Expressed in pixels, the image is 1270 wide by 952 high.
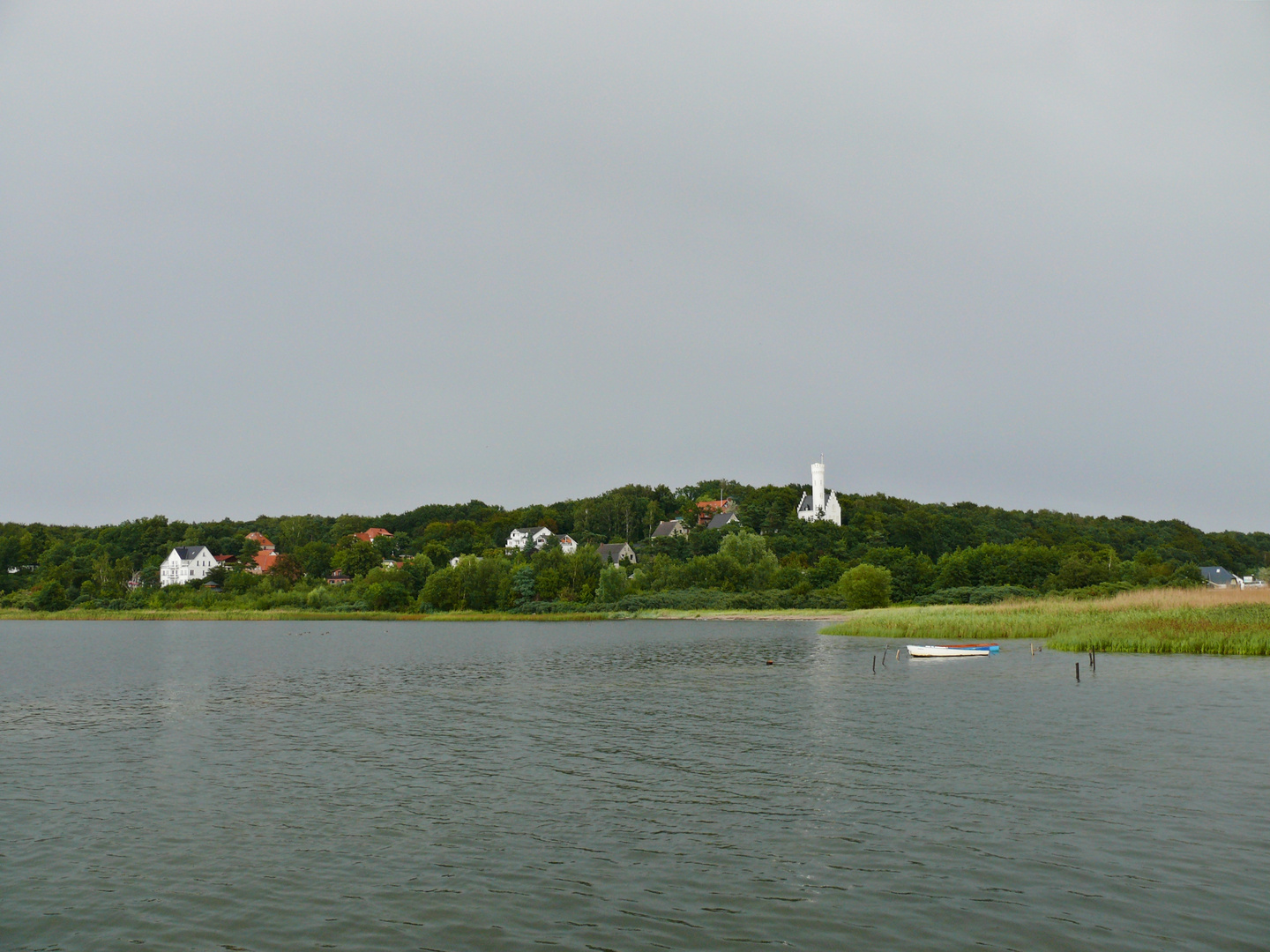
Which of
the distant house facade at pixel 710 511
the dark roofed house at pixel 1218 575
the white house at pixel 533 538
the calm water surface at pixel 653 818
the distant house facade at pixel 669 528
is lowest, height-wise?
the calm water surface at pixel 653 818

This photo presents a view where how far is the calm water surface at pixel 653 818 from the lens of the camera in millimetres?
13445

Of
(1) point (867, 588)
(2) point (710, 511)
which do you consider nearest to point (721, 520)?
(2) point (710, 511)

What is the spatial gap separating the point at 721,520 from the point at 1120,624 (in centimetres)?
12880

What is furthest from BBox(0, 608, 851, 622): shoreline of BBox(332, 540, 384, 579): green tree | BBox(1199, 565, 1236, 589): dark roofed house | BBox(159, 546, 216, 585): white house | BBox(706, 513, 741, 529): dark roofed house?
BBox(1199, 565, 1236, 589): dark roofed house

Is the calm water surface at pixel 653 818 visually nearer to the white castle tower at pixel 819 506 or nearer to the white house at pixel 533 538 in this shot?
the white castle tower at pixel 819 506

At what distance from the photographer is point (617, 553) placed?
181 meters

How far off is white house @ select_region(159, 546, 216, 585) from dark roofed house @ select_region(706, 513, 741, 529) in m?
103

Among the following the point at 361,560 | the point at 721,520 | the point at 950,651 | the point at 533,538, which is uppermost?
the point at 721,520

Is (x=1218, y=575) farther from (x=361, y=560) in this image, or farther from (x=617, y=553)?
(x=361, y=560)

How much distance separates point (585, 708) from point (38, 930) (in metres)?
25.0

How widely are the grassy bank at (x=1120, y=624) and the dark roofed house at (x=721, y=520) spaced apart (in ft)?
314

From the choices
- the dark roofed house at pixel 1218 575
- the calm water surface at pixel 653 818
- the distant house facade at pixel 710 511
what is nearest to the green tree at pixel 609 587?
the distant house facade at pixel 710 511

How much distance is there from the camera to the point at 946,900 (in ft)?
46.1

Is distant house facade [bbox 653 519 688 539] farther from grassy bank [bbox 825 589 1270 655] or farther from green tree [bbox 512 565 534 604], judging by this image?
grassy bank [bbox 825 589 1270 655]
